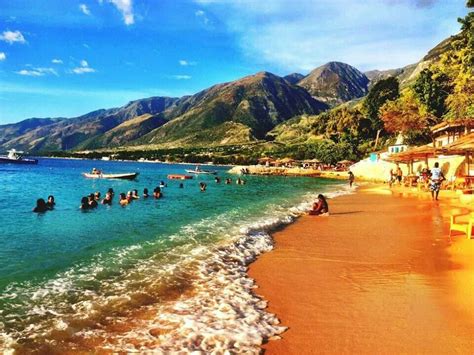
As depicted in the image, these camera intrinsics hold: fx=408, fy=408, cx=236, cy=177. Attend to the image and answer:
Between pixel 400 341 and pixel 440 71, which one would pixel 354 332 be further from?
pixel 440 71

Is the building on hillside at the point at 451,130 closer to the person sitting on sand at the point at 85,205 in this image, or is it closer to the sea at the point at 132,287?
→ the sea at the point at 132,287

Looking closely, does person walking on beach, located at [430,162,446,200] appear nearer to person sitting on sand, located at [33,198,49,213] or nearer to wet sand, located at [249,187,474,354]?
wet sand, located at [249,187,474,354]

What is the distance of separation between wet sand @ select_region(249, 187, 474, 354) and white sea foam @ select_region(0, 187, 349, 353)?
59cm

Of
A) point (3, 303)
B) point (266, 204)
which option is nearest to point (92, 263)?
point (3, 303)

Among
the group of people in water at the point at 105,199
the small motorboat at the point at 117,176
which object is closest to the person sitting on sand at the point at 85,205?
the group of people in water at the point at 105,199

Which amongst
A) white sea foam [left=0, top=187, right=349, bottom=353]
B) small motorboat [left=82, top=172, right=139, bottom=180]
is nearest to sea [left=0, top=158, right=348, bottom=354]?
white sea foam [left=0, top=187, right=349, bottom=353]


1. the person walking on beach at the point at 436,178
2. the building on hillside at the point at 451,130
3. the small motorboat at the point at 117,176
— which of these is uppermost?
the building on hillside at the point at 451,130

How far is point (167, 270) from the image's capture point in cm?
1152

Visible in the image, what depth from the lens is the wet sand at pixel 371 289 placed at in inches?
261

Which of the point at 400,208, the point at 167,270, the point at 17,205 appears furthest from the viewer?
the point at 17,205

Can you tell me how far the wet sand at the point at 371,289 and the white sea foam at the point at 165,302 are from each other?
0.59 meters

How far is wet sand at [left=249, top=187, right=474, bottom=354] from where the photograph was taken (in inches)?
261

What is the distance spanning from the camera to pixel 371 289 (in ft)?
30.6

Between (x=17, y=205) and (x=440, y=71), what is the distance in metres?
78.3
